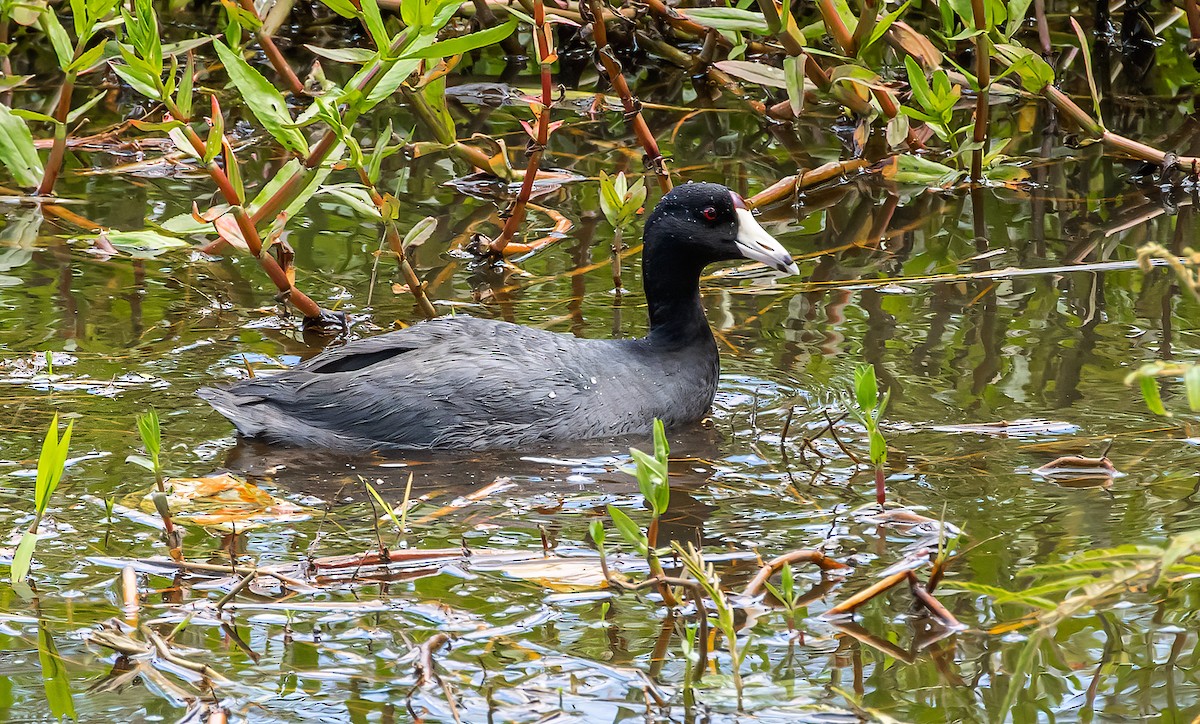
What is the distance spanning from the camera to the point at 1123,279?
580cm

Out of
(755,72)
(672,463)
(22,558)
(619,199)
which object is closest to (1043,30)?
(755,72)

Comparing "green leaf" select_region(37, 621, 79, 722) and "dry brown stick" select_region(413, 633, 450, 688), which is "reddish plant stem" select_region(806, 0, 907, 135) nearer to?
"dry brown stick" select_region(413, 633, 450, 688)

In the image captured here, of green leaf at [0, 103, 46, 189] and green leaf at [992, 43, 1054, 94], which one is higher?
green leaf at [992, 43, 1054, 94]

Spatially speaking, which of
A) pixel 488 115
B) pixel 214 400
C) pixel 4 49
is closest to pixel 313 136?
pixel 488 115

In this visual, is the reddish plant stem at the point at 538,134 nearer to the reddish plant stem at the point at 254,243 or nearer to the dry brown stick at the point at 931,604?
the reddish plant stem at the point at 254,243

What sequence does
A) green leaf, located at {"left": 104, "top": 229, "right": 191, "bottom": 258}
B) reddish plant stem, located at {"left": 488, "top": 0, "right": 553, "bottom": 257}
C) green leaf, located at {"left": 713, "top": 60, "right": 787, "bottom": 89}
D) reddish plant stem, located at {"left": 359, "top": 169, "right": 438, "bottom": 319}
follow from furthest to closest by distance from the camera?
green leaf, located at {"left": 713, "top": 60, "right": 787, "bottom": 89} → reddish plant stem, located at {"left": 488, "top": 0, "right": 553, "bottom": 257} → reddish plant stem, located at {"left": 359, "top": 169, "right": 438, "bottom": 319} → green leaf, located at {"left": 104, "top": 229, "right": 191, "bottom": 258}


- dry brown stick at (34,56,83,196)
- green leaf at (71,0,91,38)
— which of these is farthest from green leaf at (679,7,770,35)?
dry brown stick at (34,56,83,196)

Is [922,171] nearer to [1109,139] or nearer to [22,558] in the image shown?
[1109,139]

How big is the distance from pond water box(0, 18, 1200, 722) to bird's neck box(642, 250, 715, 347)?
0.86 ft

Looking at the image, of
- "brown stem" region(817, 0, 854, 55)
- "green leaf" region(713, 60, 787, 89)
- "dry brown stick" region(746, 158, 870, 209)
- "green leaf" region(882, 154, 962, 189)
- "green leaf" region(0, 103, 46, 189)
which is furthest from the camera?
"green leaf" region(713, 60, 787, 89)

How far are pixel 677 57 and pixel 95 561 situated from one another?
5215mm

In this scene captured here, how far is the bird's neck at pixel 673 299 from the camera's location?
5203mm

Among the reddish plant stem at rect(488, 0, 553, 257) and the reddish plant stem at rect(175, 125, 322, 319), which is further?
the reddish plant stem at rect(488, 0, 553, 257)

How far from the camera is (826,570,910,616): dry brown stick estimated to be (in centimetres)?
339
